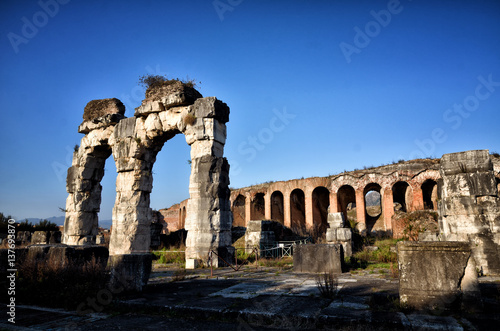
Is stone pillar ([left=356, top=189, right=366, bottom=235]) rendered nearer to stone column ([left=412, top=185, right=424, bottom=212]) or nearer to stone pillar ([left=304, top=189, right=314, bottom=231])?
stone column ([left=412, top=185, right=424, bottom=212])

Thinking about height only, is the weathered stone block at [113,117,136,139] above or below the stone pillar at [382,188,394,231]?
above

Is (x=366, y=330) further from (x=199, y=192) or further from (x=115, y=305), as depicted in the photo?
(x=199, y=192)

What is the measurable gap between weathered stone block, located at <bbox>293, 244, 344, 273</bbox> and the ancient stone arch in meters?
2.51

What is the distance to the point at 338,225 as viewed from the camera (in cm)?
1150

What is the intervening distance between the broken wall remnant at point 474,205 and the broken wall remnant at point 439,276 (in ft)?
11.4

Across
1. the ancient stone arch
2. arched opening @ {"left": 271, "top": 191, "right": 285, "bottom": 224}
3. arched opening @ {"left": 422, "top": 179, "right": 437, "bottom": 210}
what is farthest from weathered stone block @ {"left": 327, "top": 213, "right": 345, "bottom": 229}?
arched opening @ {"left": 271, "top": 191, "right": 285, "bottom": 224}

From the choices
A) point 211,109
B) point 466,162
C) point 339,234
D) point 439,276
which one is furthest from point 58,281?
point 339,234

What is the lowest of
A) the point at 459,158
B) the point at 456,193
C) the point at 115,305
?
the point at 115,305

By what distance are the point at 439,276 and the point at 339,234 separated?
734cm

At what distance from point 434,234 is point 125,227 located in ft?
31.8

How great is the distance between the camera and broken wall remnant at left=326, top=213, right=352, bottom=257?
10375 mm

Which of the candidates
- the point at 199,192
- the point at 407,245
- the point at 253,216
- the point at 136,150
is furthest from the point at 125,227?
the point at 253,216

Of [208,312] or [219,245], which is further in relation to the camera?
[219,245]

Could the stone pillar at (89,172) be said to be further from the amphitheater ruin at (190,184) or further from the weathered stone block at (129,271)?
the weathered stone block at (129,271)
